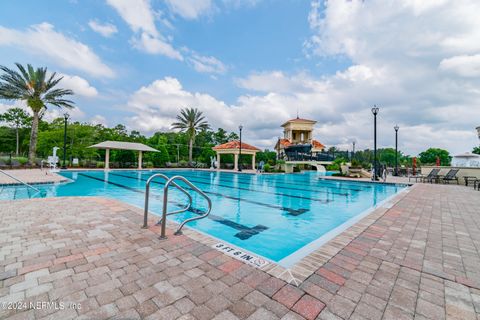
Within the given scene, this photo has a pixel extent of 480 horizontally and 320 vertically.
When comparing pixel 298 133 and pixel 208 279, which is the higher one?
pixel 298 133

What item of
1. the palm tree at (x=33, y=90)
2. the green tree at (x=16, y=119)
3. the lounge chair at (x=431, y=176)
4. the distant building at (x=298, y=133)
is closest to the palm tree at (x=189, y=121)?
the palm tree at (x=33, y=90)

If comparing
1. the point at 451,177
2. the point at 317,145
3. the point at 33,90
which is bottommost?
the point at 451,177

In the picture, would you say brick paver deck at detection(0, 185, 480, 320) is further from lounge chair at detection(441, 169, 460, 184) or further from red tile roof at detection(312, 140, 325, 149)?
red tile roof at detection(312, 140, 325, 149)

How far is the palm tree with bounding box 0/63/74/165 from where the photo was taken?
59.7 feet

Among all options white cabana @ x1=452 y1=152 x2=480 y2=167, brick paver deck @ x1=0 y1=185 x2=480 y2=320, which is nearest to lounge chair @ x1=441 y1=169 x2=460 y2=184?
white cabana @ x1=452 y1=152 x2=480 y2=167

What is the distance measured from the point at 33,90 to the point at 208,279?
26.7m

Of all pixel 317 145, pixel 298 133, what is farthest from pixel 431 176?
pixel 317 145

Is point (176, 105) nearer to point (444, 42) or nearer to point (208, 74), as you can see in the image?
point (208, 74)

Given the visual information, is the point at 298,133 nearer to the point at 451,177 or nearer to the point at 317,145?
the point at 317,145

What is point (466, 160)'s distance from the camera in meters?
15.1

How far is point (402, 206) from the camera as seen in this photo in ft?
20.6

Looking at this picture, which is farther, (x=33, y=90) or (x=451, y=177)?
(x=33, y=90)

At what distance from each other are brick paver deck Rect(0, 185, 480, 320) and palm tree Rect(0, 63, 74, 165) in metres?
22.5

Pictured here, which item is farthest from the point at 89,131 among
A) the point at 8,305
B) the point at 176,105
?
the point at 8,305
